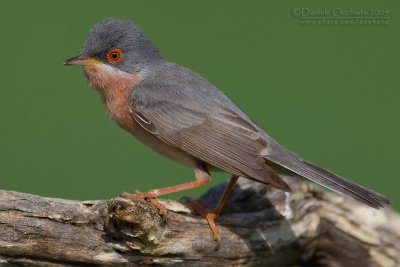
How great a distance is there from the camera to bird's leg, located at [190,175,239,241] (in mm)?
5082

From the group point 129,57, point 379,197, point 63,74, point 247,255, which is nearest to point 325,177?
point 379,197

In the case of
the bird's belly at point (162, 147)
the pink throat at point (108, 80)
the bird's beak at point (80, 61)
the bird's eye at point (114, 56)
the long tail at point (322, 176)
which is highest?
the bird's eye at point (114, 56)

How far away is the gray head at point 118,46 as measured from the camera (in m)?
5.45

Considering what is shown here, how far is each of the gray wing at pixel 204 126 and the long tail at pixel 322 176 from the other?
0.16 meters

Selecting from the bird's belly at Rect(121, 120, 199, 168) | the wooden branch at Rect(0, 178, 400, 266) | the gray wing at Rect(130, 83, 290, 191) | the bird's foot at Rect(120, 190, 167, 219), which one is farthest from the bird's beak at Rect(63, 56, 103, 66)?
the wooden branch at Rect(0, 178, 400, 266)

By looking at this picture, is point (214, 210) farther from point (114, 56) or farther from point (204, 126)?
point (114, 56)

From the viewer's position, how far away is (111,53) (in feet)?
18.2

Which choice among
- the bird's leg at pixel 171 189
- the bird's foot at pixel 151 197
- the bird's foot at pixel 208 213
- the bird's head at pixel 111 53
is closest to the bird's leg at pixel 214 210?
the bird's foot at pixel 208 213

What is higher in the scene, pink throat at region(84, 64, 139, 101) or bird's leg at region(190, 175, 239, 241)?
pink throat at region(84, 64, 139, 101)

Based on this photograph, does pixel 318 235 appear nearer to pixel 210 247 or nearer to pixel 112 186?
pixel 210 247

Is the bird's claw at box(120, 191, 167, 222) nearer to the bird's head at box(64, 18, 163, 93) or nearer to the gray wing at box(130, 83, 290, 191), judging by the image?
the gray wing at box(130, 83, 290, 191)

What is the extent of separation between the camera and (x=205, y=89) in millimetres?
5453

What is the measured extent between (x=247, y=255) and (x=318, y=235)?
868 millimetres

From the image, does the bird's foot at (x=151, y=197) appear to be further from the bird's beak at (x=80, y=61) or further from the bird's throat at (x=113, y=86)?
the bird's beak at (x=80, y=61)
